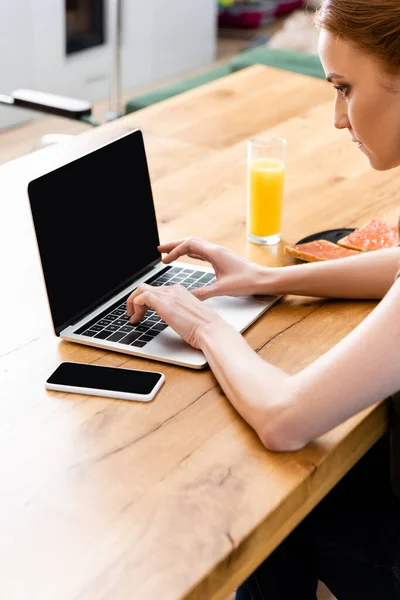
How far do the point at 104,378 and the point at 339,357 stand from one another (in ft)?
1.10

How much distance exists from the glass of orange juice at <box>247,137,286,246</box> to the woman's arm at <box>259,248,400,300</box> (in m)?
0.23

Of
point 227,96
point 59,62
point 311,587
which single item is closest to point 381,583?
point 311,587

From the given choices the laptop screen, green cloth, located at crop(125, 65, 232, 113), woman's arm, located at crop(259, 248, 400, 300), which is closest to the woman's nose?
woman's arm, located at crop(259, 248, 400, 300)

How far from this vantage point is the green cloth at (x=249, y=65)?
334cm

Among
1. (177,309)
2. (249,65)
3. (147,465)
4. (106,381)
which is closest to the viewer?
(147,465)

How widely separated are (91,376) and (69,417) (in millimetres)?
93

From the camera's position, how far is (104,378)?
Result: 1.20 meters

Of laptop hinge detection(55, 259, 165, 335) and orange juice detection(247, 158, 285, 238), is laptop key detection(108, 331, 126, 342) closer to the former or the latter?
laptop hinge detection(55, 259, 165, 335)

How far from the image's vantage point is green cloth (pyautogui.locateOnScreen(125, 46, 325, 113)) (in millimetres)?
3344

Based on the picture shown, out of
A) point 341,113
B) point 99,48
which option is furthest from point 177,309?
point 99,48

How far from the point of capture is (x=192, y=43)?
238 inches

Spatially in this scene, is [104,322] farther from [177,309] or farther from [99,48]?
[99,48]

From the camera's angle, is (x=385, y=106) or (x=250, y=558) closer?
(x=250, y=558)

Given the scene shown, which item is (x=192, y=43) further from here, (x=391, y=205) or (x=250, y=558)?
(x=250, y=558)
